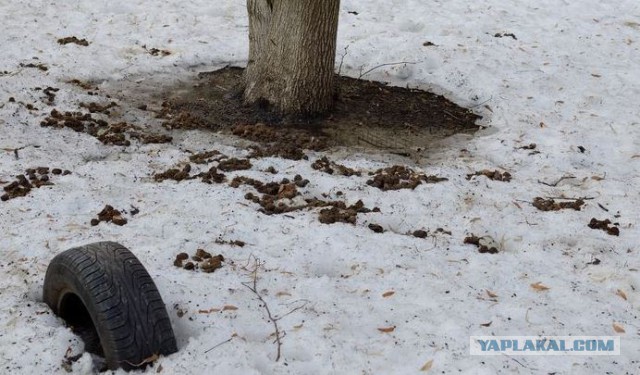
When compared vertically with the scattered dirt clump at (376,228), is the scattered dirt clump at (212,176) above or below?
below

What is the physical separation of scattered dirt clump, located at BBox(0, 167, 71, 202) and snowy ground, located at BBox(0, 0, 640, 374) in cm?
9

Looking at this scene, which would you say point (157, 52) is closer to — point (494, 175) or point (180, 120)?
point (180, 120)

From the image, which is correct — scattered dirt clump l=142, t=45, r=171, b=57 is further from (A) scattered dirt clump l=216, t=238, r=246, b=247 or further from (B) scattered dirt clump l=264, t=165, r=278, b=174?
(A) scattered dirt clump l=216, t=238, r=246, b=247

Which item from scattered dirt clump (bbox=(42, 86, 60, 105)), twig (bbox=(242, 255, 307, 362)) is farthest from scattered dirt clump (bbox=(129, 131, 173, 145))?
twig (bbox=(242, 255, 307, 362))

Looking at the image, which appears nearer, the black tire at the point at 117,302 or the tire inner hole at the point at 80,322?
the black tire at the point at 117,302

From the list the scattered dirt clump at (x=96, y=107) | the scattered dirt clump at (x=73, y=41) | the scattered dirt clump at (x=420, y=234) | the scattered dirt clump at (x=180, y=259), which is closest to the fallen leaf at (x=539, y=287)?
the scattered dirt clump at (x=420, y=234)

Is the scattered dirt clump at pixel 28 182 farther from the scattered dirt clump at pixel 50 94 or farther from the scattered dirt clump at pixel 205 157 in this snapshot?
the scattered dirt clump at pixel 50 94

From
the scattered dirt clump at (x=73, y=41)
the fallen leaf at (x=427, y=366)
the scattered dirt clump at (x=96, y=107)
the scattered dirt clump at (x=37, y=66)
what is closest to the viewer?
the fallen leaf at (x=427, y=366)

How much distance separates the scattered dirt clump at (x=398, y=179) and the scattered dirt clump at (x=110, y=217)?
184 cm

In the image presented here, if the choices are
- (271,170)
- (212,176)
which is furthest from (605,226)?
(212,176)

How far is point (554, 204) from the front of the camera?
183 inches

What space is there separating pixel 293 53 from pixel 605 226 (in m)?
3.08

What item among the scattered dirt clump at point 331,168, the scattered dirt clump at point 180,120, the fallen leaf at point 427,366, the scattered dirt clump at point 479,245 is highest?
the scattered dirt clump at point 479,245

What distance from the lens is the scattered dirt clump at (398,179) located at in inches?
187
